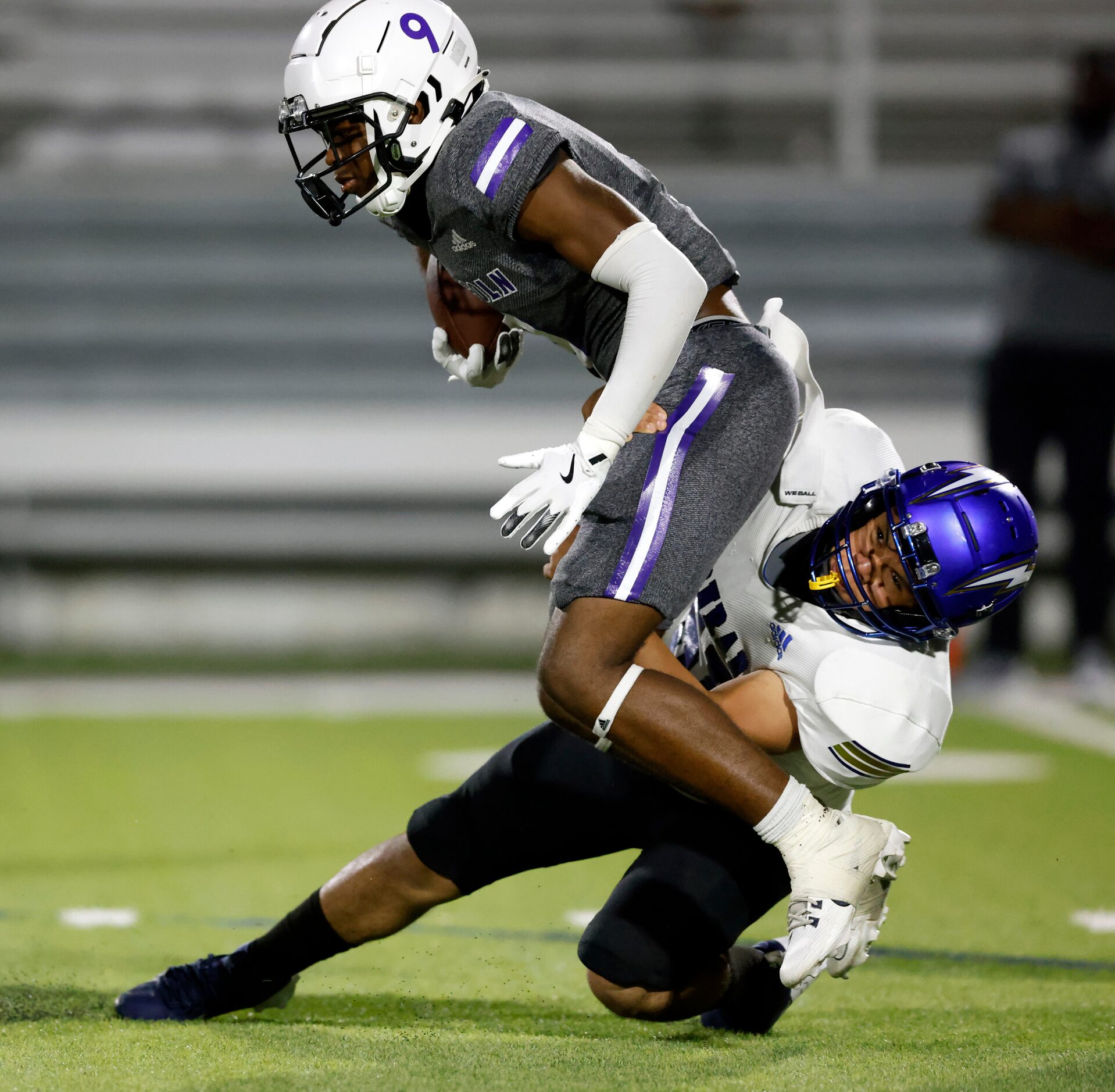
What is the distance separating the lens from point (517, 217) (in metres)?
2.37

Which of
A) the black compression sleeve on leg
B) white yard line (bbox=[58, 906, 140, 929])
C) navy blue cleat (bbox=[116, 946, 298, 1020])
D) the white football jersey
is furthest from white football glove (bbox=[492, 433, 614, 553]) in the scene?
white yard line (bbox=[58, 906, 140, 929])

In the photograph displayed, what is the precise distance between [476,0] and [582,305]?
712 centimetres

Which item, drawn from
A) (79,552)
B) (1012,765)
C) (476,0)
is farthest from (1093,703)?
(476,0)

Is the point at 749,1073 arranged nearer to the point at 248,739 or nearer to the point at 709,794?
the point at 709,794

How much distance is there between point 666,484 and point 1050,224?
4092 millimetres

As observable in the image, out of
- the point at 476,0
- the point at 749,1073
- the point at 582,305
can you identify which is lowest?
the point at 749,1073

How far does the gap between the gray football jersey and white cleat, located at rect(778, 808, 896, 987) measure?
2.68ft

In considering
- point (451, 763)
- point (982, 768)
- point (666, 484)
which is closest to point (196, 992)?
point (666, 484)

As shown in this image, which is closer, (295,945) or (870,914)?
(870,914)

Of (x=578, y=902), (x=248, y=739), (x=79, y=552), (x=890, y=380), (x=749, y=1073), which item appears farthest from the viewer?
(x=890, y=380)

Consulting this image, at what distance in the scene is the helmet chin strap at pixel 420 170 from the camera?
2510mm

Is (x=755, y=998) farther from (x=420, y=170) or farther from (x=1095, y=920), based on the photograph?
(x=420, y=170)

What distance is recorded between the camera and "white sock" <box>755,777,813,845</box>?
2275 millimetres

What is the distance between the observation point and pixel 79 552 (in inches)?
293
